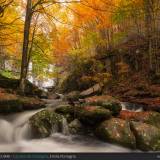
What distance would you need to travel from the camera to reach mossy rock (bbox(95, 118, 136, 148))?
7.53 m

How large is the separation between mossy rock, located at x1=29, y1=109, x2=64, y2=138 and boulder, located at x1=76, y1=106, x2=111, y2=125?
61 centimetres

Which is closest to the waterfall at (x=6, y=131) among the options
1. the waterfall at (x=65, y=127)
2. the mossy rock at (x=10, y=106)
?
the mossy rock at (x=10, y=106)

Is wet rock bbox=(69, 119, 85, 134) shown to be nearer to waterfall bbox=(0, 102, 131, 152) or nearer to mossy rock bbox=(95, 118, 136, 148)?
waterfall bbox=(0, 102, 131, 152)

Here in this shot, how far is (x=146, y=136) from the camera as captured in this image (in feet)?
24.9

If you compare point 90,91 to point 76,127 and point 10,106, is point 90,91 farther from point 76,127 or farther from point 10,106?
point 76,127

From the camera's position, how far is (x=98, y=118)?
8438 mm

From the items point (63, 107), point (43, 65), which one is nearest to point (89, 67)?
point (43, 65)

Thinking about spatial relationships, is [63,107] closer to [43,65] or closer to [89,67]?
[43,65]

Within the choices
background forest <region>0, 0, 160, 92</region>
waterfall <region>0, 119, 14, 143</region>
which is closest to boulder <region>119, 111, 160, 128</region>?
waterfall <region>0, 119, 14, 143</region>

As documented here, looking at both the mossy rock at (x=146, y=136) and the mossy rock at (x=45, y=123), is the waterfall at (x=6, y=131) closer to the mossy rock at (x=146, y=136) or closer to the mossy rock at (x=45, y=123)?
the mossy rock at (x=45, y=123)

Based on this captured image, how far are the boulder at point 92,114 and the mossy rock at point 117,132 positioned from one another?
0.90 feet

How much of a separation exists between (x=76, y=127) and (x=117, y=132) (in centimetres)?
145

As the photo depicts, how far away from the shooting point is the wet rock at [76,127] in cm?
857
